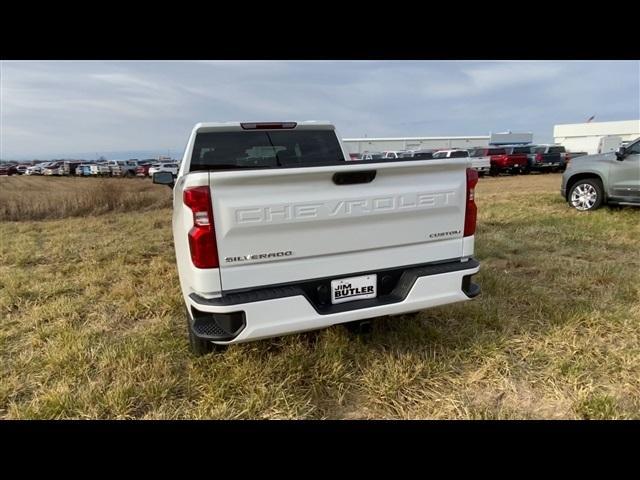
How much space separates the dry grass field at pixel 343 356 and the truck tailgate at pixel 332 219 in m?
0.84

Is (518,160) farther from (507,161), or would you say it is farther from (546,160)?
(546,160)

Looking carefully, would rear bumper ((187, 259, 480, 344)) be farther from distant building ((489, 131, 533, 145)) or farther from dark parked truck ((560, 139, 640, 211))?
distant building ((489, 131, 533, 145))

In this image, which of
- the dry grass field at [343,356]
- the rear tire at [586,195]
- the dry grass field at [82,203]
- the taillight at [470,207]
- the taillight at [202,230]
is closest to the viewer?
the taillight at [202,230]

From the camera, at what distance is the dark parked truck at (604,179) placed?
7449 millimetres

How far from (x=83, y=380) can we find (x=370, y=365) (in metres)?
2.10

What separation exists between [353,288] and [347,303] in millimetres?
106

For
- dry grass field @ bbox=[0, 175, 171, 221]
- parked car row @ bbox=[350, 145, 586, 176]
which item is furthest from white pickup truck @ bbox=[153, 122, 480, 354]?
parked car row @ bbox=[350, 145, 586, 176]

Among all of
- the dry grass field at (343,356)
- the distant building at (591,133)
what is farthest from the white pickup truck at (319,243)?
the distant building at (591,133)

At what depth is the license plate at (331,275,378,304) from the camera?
2.46m

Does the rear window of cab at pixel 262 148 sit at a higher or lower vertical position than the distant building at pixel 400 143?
lower

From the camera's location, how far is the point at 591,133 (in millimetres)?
52219

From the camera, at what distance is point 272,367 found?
281cm

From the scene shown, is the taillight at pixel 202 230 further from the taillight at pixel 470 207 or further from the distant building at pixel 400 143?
the distant building at pixel 400 143
